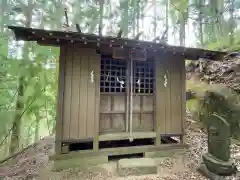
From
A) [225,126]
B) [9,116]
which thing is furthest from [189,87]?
[9,116]

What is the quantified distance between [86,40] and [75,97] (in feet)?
5.35

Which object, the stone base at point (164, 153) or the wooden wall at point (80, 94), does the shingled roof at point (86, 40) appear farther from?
the stone base at point (164, 153)

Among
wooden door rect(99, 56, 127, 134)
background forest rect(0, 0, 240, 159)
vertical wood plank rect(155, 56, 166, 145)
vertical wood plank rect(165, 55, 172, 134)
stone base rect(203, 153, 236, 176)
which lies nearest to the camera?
stone base rect(203, 153, 236, 176)

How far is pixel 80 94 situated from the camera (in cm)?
486

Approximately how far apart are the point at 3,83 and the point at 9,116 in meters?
1.54

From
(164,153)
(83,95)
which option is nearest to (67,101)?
(83,95)

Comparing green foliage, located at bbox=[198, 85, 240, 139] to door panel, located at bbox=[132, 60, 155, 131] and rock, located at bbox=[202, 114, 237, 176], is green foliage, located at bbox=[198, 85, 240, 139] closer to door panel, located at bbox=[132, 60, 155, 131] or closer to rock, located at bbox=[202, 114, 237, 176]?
rock, located at bbox=[202, 114, 237, 176]

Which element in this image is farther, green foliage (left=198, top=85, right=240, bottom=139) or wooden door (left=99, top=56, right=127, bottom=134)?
green foliage (left=198, top=85, right=240, bottom=139)

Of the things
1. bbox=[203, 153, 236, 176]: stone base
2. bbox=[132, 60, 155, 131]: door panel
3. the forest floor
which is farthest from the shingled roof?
the forest floor

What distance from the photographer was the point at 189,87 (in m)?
9.52

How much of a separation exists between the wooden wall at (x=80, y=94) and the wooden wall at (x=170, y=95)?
6.84 feet

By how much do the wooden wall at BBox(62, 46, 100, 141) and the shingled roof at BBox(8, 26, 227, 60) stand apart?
0.42 m

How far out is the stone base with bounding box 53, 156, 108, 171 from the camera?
4605 mm

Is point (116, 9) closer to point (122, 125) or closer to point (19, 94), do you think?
point (19, 94)
